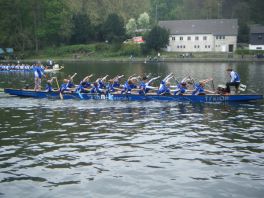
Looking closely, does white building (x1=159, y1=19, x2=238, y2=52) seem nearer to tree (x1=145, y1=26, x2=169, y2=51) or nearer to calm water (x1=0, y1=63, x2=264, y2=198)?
tree (x1=145, y1=26, x2=169, y2=51)

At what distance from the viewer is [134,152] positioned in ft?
62.5

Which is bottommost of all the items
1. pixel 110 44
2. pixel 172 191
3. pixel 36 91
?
pixel 172 191

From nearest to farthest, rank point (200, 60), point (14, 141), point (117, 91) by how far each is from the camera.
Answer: point (14, 141)
point (117, 91)
point (200, 60)

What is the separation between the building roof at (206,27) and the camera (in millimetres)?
108700

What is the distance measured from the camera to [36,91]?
123ft

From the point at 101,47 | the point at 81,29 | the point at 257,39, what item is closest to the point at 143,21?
the point at 81,29

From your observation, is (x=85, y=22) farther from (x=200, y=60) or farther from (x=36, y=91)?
(x=36, y=91)

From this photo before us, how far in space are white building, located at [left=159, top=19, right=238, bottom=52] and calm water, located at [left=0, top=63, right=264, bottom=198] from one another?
80.4 metres

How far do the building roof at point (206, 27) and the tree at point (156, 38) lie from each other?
28.0ft

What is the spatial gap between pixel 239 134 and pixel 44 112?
49.2ft

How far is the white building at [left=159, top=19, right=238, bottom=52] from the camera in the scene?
355 ft

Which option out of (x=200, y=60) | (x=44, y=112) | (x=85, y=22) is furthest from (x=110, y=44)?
(x=44, y=112)

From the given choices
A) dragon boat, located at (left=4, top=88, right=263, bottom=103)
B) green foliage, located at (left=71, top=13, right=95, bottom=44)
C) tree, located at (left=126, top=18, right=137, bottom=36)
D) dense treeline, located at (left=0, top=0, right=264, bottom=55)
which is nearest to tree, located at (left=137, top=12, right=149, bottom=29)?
tree, located at (left=126, top=18, right=137, bottom=36)

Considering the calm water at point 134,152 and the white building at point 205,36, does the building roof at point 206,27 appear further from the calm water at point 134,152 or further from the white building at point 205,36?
the calm water at point 134,152
